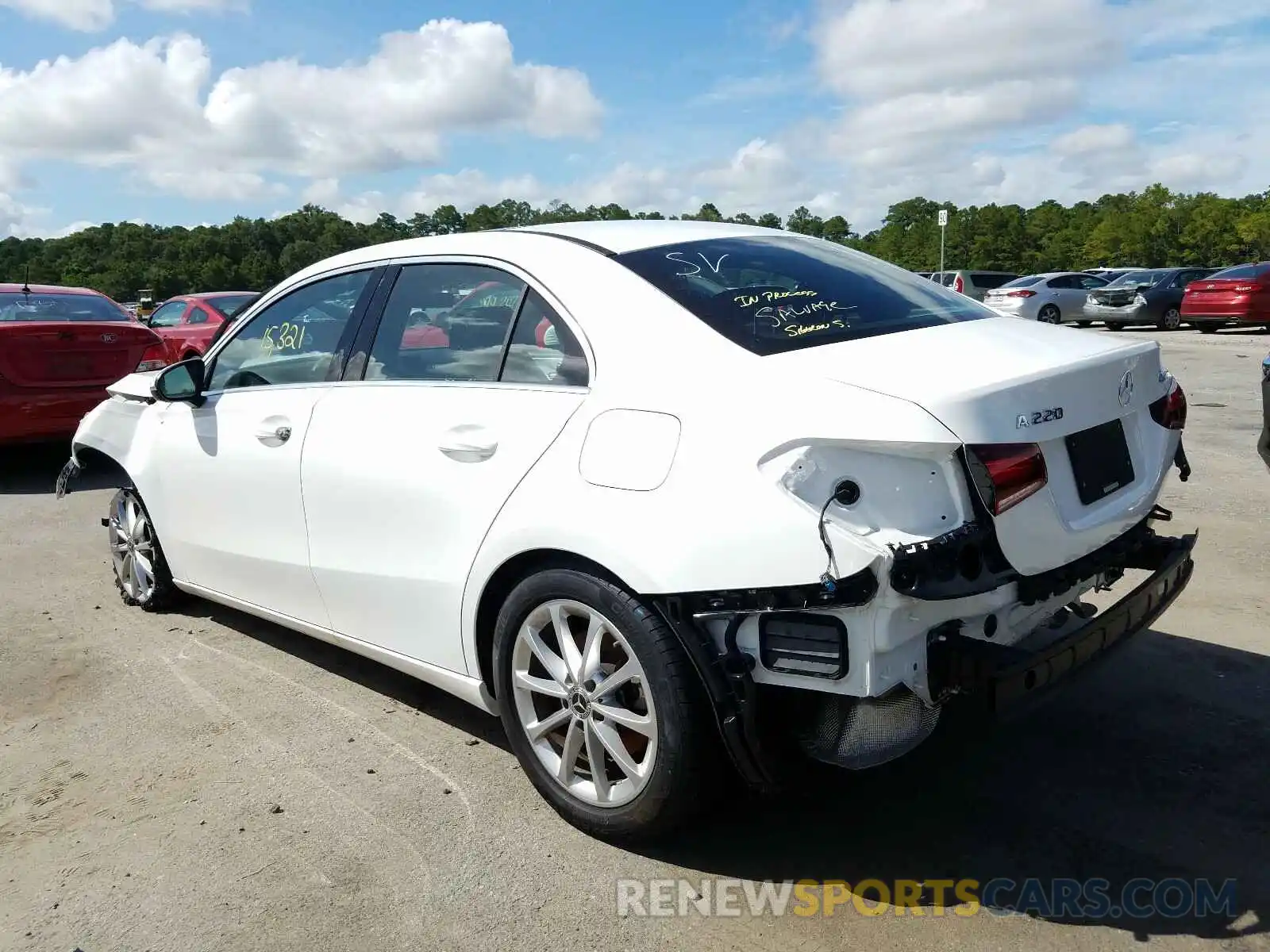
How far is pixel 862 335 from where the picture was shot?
2.89m

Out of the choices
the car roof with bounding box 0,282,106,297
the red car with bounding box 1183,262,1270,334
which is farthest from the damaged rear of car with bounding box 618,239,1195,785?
the red car with bounding box 1183,262,1270,334

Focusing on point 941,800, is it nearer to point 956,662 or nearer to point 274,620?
point 956,662

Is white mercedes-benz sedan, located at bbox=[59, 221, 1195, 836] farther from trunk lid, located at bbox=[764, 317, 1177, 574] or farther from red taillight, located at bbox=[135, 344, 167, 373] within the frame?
red taillight, located at bbox=[135, 344, 167, 373]

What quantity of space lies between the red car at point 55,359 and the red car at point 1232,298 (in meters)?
19.6

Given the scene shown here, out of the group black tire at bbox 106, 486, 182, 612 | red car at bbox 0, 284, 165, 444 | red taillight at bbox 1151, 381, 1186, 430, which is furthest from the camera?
red car at bbox 0, 284, 165, 444

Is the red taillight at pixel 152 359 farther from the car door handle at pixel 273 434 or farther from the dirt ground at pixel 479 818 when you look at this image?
the car door handle at pixel 273 434

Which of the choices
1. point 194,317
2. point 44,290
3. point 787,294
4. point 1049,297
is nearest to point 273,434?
point 787,294

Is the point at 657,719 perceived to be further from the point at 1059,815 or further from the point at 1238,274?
the point at 1238,274

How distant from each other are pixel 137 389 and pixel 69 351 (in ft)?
13.7

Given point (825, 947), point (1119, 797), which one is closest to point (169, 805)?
point (825, 947)

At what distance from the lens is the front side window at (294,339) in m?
3.87

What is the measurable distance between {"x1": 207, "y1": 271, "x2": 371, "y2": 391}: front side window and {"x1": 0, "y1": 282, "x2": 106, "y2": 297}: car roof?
5.73 m

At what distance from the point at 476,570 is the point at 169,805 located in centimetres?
126

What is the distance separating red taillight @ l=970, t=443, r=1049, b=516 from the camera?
241 cm
